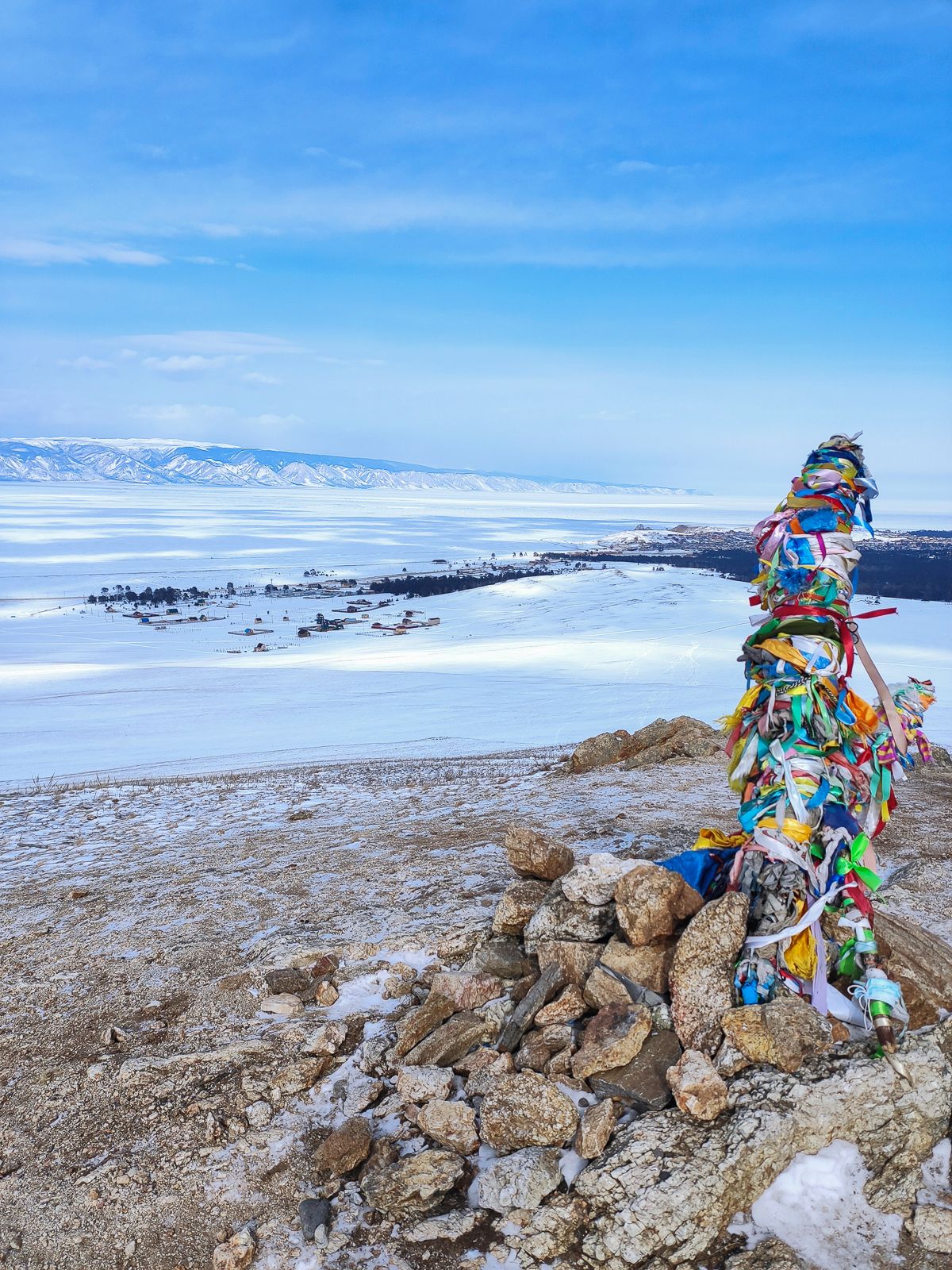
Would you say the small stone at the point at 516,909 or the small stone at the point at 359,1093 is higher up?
the small stone at the point at 516,909

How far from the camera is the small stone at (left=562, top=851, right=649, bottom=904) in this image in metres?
4.75

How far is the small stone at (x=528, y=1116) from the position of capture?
3.71m

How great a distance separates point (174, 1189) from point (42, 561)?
120m

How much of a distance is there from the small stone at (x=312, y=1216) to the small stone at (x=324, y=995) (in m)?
1.47

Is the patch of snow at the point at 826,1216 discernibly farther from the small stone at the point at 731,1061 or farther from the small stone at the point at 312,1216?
the small stone at the point at 312,1216

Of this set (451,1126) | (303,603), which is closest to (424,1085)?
(451,1126)

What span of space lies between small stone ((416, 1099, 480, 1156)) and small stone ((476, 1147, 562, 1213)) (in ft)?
0.56

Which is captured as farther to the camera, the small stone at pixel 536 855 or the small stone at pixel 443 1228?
the small stone at pixel 536 855

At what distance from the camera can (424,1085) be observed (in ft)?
13.5

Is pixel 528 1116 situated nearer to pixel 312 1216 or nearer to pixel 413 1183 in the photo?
pixel 413 1183

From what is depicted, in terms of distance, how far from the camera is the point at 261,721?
26156mm

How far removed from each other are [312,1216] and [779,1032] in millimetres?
2391

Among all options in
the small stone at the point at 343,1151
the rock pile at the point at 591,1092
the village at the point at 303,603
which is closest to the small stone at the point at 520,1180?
the rock pile at the point at 591,1092

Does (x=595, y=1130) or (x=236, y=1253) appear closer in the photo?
(x=236, y=1253)
